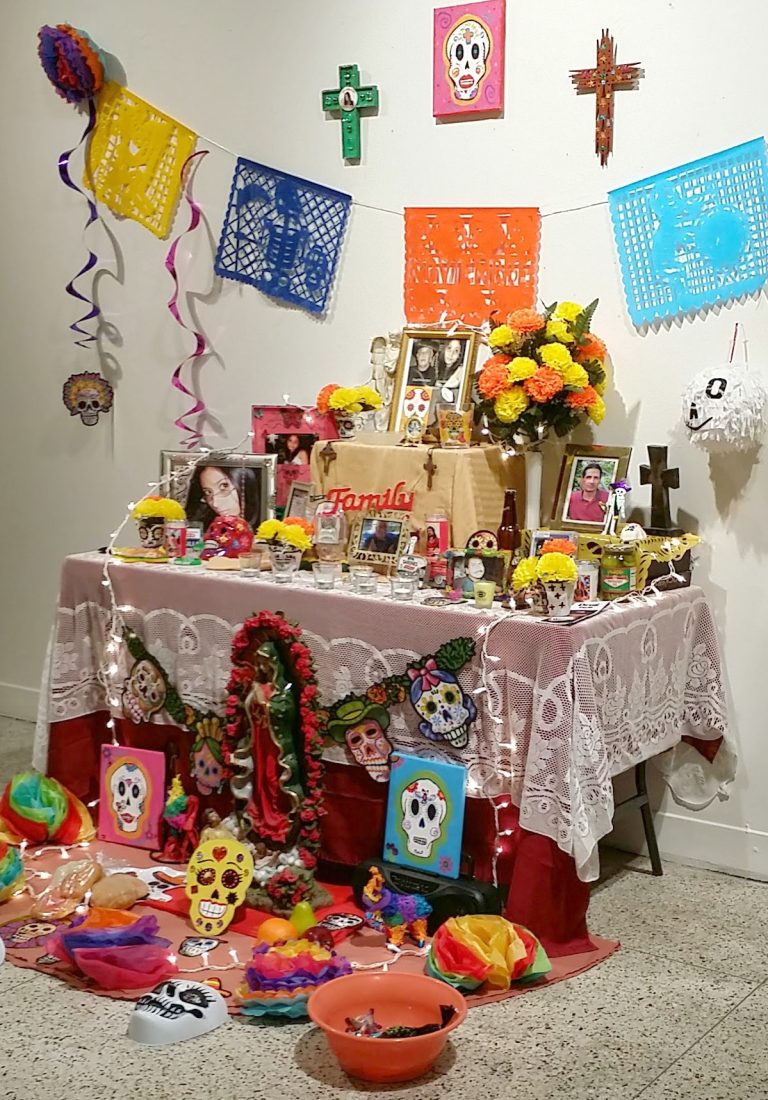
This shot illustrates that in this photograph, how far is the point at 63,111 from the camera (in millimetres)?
4559

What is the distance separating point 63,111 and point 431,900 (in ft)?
9.80

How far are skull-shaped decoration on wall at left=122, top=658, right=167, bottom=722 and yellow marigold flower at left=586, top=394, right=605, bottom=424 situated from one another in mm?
1290

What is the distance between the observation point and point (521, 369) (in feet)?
10.8

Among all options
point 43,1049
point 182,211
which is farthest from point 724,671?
point 182,211

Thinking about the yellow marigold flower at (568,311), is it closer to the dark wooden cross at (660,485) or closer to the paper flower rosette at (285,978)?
the dark wooden cross at (660,485)

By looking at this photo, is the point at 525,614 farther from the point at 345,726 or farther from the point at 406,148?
the point at 406,148

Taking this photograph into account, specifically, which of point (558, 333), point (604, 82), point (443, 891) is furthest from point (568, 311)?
point (443, 891)

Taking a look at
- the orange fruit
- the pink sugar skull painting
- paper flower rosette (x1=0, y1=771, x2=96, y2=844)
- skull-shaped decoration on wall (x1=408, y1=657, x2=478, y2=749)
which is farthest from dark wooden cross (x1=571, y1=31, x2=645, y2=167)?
paper flower rosette (x1=0, y1=771, x2=96, y2=844)

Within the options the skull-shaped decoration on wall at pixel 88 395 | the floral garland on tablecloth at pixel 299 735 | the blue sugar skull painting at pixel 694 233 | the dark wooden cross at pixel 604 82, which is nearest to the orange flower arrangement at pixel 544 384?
the blue sugar skull painting at pixel 694 233

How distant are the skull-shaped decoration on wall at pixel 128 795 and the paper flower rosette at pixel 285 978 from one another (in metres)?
0.89

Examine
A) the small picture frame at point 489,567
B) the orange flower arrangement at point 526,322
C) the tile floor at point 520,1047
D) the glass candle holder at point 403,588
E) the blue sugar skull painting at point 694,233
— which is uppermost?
the blue sugar skull painting at point 694,233

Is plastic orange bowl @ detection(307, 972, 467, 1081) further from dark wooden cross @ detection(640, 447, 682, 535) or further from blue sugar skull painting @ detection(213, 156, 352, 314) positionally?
blue sugar skull painting @ detection(213, 156, 352, 314)

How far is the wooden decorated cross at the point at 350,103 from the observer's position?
3.84 metres

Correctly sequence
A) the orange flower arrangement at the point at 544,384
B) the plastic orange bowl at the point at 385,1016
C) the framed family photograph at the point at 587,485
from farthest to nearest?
1. the framed family photograph at the point at 587,485
2. the orange flower arrangement at the point at 544,384
3. the plastic orange bowl at the point at 385,1016
